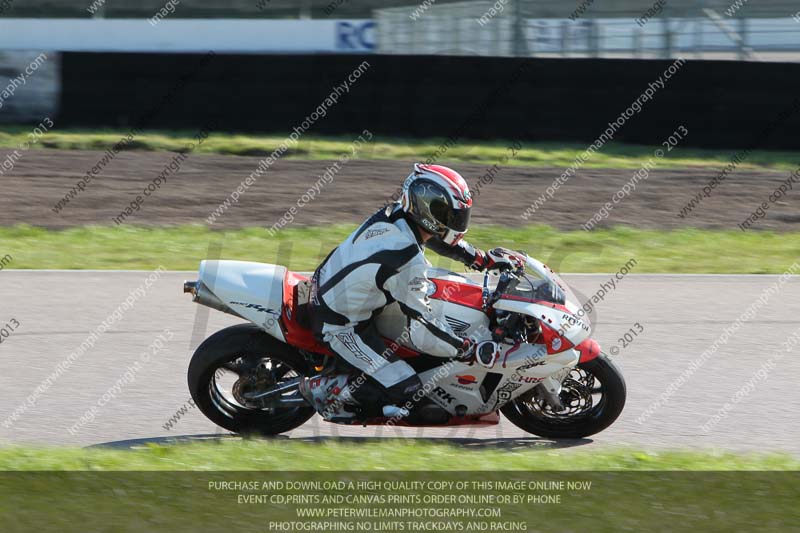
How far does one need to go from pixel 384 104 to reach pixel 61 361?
11.1 m

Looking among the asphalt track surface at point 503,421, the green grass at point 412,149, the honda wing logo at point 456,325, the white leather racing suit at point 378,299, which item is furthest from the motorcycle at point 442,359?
the green grass at point 412,149

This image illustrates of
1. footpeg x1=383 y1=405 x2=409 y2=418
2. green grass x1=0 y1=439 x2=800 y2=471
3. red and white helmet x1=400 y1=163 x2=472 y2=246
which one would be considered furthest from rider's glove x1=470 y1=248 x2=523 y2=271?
green grass x1=0 y1=439 x2=800 y2=471

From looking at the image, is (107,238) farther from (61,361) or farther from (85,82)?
(85,82)

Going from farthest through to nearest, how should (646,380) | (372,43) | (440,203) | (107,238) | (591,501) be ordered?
(372,43)
(107,238)
(646,380)
(440,203)
(591,501)

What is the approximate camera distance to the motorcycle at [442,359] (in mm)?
6203

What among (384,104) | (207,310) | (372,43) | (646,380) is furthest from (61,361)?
(372,43)

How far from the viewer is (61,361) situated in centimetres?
801

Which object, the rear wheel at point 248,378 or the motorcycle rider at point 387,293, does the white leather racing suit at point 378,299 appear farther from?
the rear wheel at point 248,378

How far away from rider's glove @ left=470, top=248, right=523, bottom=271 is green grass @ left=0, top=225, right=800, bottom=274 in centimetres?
474

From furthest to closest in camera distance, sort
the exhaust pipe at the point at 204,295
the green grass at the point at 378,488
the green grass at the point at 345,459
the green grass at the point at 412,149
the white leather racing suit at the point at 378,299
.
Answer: the green grass at the point at 412,149 → the exhaust pipe at the point at 204,295 → the white leather racing suit at the point at 378,299 → the green grass at the point at 345,459 → the green grass at the point at 378,488

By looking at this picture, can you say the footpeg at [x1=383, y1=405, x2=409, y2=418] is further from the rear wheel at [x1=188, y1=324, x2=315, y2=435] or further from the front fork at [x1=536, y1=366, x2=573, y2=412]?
the front fork at [x1=536, y1=366, x2=573, y2=412]

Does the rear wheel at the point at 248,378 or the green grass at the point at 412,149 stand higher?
the rear wheel at the point at 248,378

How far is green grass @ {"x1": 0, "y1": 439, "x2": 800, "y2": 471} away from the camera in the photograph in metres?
5.27

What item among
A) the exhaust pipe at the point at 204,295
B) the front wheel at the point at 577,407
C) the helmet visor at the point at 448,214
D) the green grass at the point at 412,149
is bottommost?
the green grass at the point at 412,149
